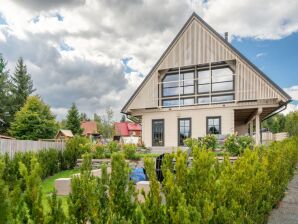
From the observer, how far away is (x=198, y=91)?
2192 cm

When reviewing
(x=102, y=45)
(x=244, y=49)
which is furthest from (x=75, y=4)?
(x=244, y=49)

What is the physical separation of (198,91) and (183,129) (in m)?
3.11

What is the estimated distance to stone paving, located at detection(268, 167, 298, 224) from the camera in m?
6.37

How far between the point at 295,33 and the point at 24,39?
21582mm

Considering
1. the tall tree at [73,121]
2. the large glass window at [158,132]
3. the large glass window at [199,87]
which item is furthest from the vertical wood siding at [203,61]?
the tall tree at [73,121]

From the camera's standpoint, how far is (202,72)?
22031 mm

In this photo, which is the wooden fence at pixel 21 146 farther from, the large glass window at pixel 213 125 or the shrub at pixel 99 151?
the large glass window at pixel 213 125

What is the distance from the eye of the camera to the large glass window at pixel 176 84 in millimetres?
22375

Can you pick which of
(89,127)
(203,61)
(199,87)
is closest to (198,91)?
(199,87)

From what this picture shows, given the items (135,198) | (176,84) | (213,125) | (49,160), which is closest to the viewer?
(135,198)

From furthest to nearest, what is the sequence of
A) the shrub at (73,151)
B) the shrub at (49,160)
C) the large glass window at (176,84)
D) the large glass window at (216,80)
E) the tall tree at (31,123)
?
the tall tree at (31,123) < the large glass window at (176,84) < the large glass window at (216,80) < the shrub at (73,151) < the shrub at (49,160)

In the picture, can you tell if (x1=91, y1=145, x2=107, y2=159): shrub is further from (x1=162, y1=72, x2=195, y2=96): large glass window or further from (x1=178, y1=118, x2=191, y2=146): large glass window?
(x1=162, y1=72, x2=195, y2=96): large glass window

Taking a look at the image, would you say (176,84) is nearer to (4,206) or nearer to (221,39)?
(221,39)

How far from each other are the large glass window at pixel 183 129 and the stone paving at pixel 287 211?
1229 cm
